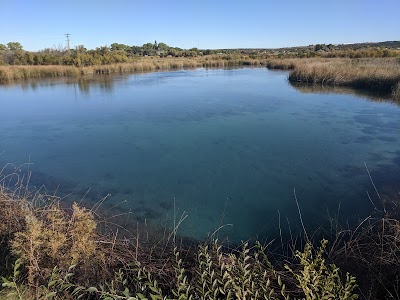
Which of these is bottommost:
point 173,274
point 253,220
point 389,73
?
point 253,220

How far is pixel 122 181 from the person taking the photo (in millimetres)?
4867

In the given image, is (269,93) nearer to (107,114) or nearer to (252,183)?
(107,114)

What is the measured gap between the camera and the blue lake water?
3.99 meters

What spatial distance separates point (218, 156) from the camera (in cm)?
584

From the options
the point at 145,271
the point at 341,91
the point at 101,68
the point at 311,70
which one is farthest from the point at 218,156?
the point at 101,68

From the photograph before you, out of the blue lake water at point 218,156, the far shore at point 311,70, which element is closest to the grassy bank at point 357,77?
the far shore at point 311,70

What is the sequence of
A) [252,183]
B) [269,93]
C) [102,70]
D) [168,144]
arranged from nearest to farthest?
[252,183]
[168,144]
[269,93]
[102,70]

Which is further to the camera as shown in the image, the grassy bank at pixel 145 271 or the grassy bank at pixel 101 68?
the grassy bank at pixel 101 68

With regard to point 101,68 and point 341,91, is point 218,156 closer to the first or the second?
point 341,91

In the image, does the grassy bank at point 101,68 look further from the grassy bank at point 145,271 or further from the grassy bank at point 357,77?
the grassy bank at point 145,271

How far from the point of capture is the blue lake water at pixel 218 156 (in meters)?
3.99

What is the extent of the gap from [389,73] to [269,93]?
4.81 metres

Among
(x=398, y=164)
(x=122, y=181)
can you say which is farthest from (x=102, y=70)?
(x=398, y=164)

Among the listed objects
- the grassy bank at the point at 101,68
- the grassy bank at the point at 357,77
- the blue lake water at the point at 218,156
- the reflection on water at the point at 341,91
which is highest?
the grassy bank at the point at 101,68
